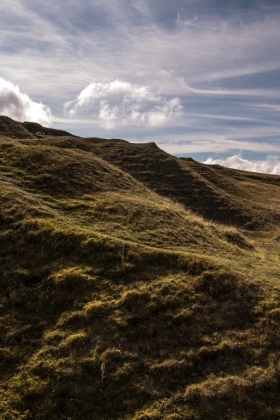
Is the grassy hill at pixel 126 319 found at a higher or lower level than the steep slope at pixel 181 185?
lower

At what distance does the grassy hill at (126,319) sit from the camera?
12797 millimetres

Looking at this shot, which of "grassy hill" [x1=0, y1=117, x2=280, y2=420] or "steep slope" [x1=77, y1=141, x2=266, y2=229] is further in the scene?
"steep slope" [x1=77, y1=141, x2=266, y2=229]

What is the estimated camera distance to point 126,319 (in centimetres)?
1625

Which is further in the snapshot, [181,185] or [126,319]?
[181,185]

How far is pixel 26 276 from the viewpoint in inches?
729

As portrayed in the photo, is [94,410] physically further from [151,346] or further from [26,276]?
[26,276]

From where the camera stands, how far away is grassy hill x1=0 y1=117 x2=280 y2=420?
12797 mm

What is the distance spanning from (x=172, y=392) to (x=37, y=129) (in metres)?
91.9

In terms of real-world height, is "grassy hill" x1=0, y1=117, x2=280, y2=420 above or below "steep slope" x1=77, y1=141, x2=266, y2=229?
below

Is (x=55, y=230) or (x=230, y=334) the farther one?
(x=55, y=230)

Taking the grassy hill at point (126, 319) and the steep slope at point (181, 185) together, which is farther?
the steep slope at point (181, 185)

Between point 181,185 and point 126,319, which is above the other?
point 181,185

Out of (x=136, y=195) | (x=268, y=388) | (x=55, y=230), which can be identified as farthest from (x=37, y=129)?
(x=268, y=388)

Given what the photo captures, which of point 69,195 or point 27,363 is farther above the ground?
point 69,195
